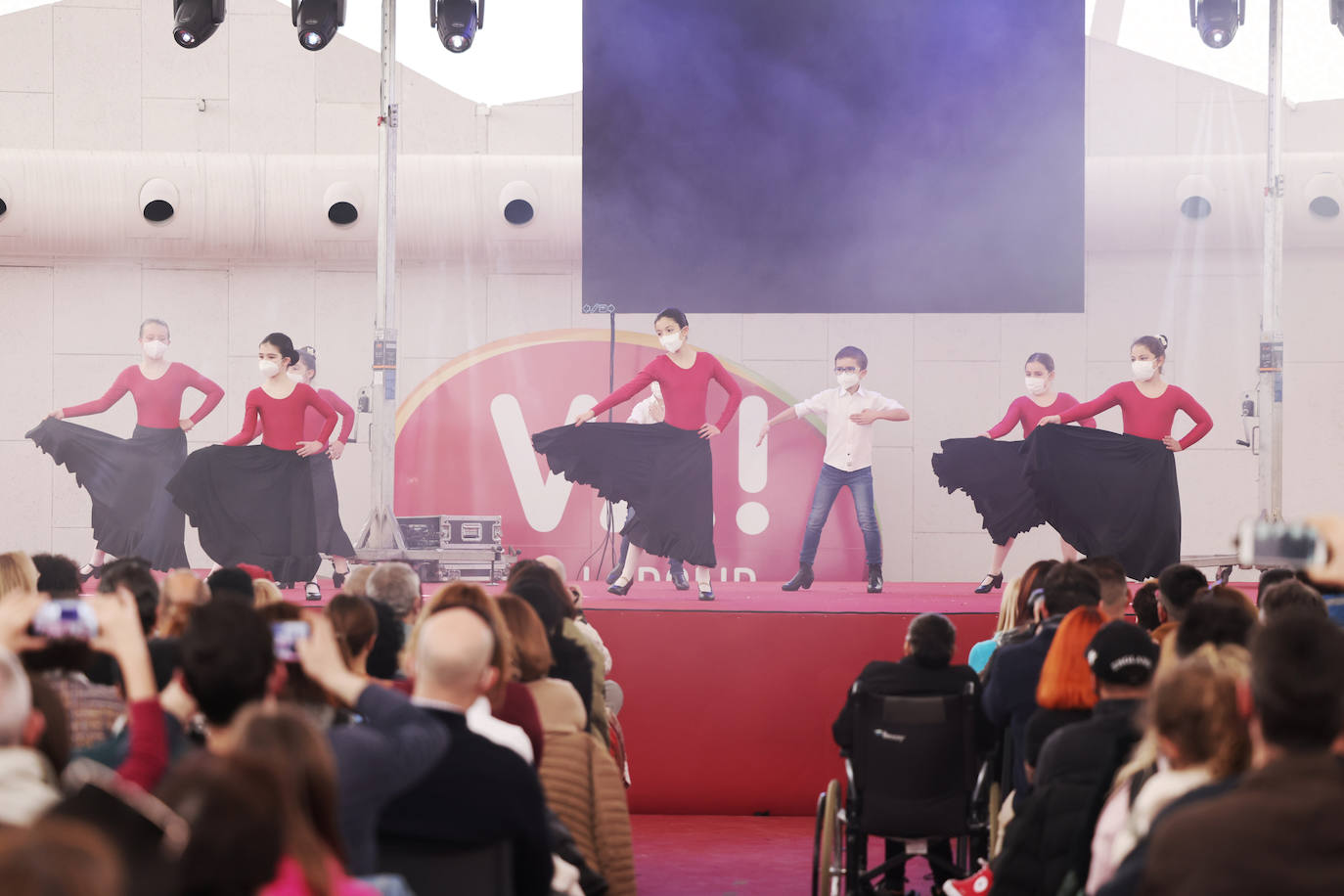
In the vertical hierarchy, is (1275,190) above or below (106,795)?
above

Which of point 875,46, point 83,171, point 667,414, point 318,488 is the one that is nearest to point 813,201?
point 875,46

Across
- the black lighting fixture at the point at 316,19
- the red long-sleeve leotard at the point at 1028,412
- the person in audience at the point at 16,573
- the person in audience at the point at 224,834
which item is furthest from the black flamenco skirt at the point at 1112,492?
the person in audience at the point at 224,834

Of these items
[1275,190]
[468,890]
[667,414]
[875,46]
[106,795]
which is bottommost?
[468,890]

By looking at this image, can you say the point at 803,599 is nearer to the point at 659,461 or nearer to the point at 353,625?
the point at 659,461

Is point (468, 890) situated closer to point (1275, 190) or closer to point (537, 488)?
point (1275, 190)

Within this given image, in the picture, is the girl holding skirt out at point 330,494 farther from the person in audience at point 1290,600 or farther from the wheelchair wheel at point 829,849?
the person in audience at point 1290,600

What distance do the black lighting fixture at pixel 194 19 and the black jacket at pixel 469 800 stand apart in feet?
19.8

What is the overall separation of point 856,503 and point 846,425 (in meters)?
0.49

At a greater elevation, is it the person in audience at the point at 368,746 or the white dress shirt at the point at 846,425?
the white dress shirt at the point at 846,425

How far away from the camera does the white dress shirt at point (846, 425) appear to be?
27.4 ft

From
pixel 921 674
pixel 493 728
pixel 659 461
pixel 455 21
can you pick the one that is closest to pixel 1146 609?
pixel 921 674

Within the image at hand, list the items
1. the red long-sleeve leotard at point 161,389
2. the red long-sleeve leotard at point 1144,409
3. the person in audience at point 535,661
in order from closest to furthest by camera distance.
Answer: the person in audience at point 535,661 → the red long-sleeve leotard at point 1144,409 → the red long-sleeve leotard at point 161,389

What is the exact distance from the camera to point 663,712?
6.29m

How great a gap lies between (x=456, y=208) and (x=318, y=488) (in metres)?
2.09
